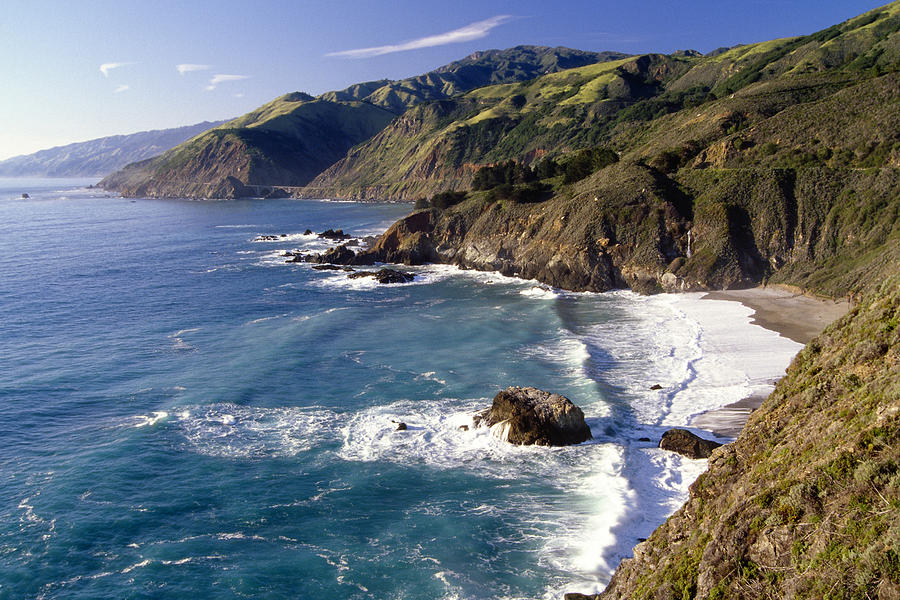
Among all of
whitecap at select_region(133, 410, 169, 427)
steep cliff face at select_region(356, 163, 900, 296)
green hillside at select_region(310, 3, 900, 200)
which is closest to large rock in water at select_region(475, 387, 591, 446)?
whitecap at select_region(133, 410, 169, 427)

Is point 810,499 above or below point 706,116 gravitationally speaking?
below

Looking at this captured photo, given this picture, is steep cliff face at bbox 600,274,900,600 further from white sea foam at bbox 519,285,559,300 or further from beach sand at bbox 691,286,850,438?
white sea foam at bbox 519,285,559,300

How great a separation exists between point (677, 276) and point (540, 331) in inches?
723

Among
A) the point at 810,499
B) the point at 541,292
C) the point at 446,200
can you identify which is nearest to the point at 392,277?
the point at 541,292

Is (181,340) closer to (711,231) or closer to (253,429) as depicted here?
(253,429)

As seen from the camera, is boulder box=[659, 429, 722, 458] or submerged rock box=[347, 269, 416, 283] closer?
boulder box=[659, 429, 722, 458]

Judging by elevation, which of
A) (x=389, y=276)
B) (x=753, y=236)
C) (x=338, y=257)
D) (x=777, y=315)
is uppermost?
(x=753, y=236)

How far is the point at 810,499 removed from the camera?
11133 millimetres

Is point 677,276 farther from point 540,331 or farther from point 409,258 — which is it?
point 409,258

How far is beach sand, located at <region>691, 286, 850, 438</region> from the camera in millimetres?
29453

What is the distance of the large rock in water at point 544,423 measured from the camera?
27.7 m

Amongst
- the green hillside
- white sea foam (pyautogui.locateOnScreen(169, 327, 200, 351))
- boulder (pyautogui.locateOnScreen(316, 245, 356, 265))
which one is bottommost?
white sea foam (pyautogui.locateOnScreen(169, 327, 200, 351))

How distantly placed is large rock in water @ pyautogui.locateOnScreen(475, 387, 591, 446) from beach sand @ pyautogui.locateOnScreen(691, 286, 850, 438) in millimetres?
6159

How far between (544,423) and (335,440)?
10.3 m
